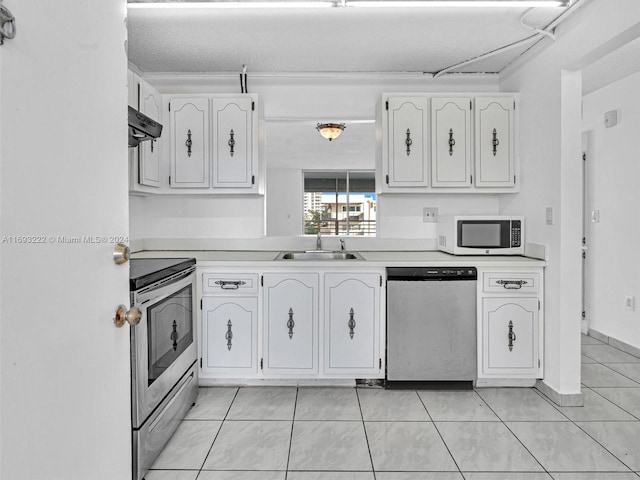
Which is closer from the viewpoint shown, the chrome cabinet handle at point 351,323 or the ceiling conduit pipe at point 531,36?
the ceiling conduit pipe at point 531,36

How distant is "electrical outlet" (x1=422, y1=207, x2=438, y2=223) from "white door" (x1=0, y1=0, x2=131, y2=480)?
2.70 meters

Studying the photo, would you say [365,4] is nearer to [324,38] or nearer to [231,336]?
[324,38]

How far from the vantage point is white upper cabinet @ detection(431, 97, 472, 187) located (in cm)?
303

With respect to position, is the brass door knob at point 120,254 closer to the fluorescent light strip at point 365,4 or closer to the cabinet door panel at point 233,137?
the fluorescent light strip at point 365,4

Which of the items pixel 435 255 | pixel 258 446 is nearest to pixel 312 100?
pixel 435 255

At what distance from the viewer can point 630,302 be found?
341 centimetres

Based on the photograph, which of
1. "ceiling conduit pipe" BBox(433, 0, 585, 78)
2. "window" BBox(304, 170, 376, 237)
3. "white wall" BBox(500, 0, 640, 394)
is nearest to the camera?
"ceiling conduit pipe" BBox(433, 0, 585, 78)

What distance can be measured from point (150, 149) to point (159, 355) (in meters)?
1.51

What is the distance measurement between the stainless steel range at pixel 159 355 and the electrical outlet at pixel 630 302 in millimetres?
3495

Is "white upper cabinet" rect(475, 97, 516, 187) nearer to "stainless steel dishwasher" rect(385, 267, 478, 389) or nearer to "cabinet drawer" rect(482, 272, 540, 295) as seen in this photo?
"cabinet drawer" rect(482, 272, 540, 295)

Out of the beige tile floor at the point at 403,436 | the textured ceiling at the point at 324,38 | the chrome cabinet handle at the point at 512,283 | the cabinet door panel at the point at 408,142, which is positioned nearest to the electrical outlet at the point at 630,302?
the beige tile floor at the point at 403,436

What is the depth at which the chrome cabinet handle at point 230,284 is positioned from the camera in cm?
270

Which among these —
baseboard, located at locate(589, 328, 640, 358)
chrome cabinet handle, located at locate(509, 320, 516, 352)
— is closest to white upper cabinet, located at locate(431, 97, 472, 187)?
chrome cabinet handle, located at locate(509, 320, 516, 352)

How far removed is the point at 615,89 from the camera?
11.6 feet
